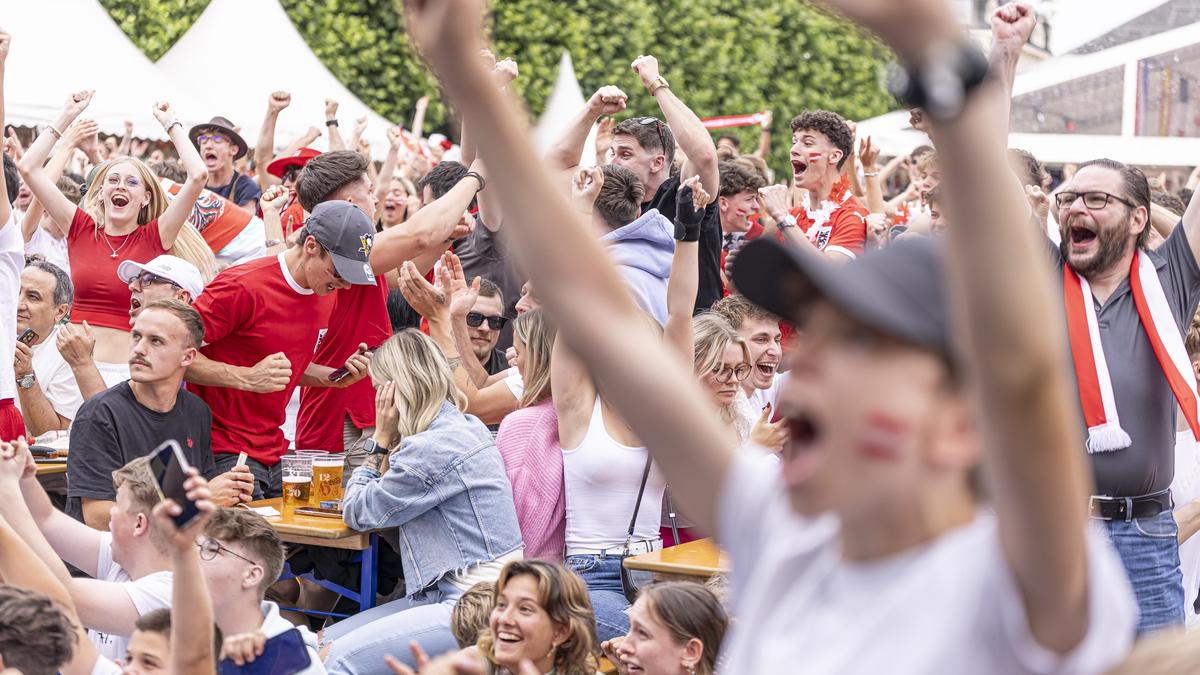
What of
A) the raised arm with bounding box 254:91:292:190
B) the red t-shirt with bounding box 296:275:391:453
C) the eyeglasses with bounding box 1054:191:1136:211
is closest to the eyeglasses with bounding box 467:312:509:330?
the red t-shirt with bounding box 296:275:391:453

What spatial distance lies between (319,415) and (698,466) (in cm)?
460

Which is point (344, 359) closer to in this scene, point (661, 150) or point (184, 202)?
point (184, 202)

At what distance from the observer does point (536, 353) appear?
16.4 feet

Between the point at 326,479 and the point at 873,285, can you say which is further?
the point at 326,479

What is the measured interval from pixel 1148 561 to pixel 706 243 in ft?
8.94

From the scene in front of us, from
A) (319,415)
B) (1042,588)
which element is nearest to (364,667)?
(319,415)

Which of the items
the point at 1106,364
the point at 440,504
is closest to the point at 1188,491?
the point at 1106,364

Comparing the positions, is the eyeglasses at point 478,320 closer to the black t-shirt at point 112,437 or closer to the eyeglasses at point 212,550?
the black t-shirt at point 112,437

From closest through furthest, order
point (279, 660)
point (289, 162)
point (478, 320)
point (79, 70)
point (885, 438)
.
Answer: point (885, 438)
point (279, 660)
point (478, 320)
point (289, 162)
point (79, 70)

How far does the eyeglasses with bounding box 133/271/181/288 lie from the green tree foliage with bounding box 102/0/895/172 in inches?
420

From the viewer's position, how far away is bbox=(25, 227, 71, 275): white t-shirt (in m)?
7.65

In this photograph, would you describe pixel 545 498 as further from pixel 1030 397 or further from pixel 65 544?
pixel 1030 397

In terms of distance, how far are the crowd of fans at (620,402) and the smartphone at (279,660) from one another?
0.02 meters

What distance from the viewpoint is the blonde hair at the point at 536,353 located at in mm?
4957
